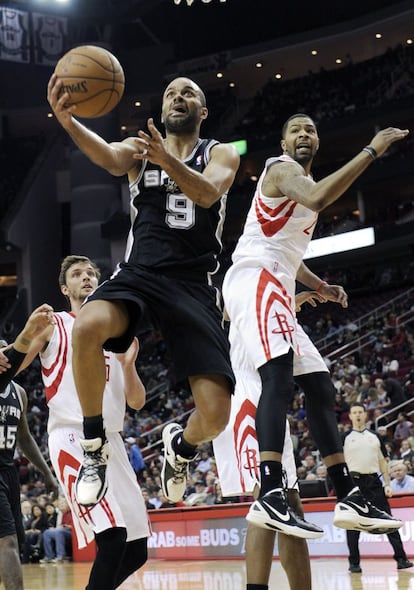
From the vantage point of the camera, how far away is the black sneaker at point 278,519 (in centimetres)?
455

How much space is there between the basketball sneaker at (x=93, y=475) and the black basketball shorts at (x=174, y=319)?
1.64ft

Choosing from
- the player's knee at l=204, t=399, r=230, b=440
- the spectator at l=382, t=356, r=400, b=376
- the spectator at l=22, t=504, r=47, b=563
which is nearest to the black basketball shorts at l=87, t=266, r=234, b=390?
the player's knee at l=204, t=399, r=230, b=440

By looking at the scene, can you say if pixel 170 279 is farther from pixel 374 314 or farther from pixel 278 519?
pixel 374 314

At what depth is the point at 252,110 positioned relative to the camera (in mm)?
34500

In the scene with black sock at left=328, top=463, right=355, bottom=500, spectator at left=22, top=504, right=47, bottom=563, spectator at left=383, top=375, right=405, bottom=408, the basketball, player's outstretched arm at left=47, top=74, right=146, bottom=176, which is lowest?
spectator at left=22, top=504, right=47, bottom=563

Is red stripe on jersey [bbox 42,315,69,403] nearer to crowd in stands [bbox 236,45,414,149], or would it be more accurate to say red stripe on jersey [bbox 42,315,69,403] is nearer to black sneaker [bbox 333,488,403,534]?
black sneaker [bbox 333,488,403,534]

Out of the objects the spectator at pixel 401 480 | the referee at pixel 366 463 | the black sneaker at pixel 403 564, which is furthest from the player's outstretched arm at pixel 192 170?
the spectator at pixel 401 480

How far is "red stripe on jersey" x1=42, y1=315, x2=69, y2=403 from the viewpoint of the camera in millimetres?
6031

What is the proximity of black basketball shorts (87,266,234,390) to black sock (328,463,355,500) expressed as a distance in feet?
2.82

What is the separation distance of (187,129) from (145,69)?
3353 cm

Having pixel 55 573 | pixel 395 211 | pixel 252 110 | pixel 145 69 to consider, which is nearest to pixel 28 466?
pixel 55 573

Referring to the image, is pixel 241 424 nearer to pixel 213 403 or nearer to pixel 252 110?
pixel 213 403

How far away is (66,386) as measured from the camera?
602cm

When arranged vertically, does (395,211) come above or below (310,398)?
above
